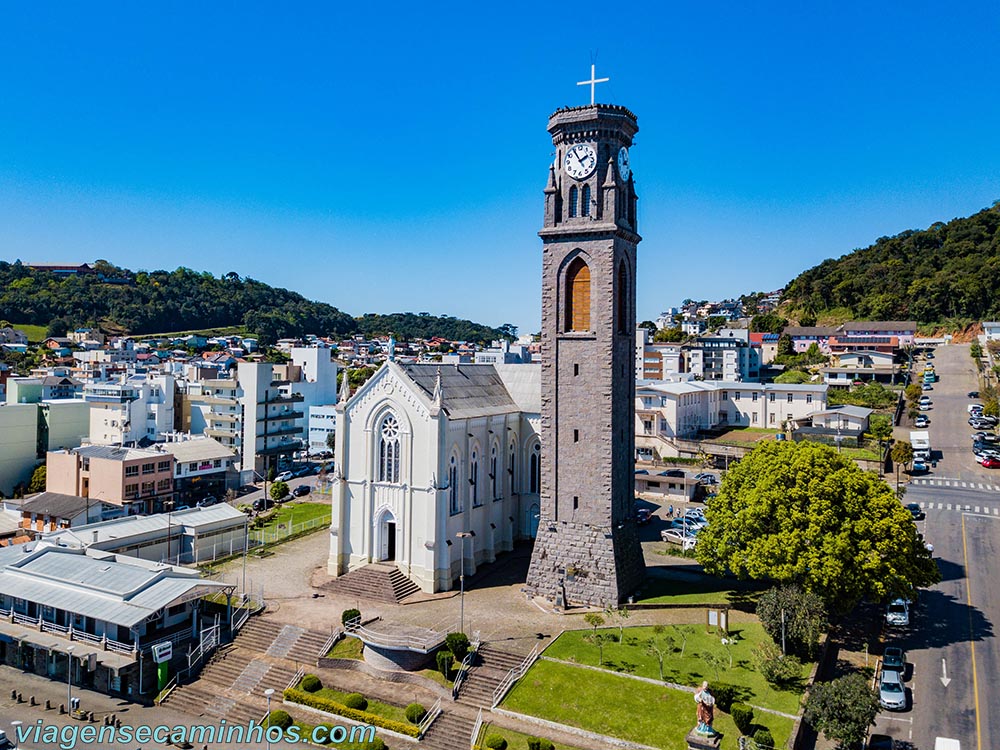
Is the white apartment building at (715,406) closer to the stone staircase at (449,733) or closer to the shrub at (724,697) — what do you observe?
the shrub at (724,697)

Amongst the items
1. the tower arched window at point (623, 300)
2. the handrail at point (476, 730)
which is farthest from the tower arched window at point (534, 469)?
the handrail at point (476, 730)

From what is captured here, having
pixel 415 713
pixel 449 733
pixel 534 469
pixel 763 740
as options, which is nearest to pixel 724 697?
pixel 763 740

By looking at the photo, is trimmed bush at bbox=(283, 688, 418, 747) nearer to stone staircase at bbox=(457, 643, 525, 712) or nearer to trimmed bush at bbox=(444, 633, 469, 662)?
stone staircase at bbox=(457, 643, 525, 712)

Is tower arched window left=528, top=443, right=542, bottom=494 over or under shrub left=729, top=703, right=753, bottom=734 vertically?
over

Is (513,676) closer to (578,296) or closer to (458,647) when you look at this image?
(458,647)

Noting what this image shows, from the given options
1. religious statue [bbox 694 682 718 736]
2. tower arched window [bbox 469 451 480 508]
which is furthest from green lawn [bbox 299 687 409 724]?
tower arched window [bbox 469 451 480 508]
